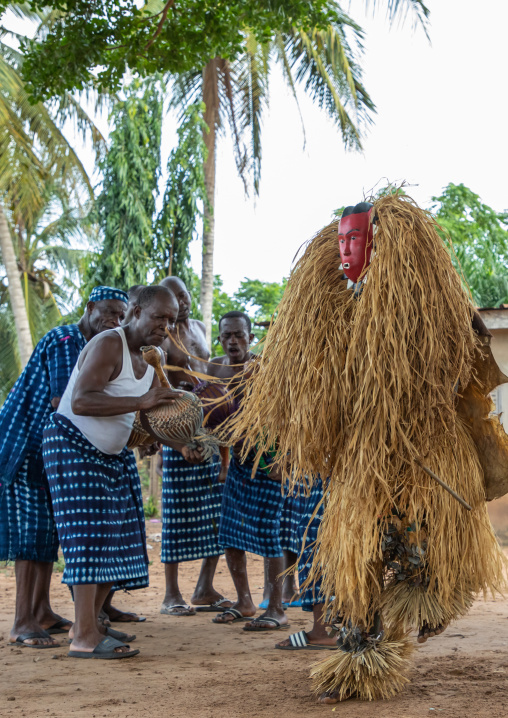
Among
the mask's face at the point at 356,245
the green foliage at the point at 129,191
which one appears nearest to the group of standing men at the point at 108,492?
the mask's face at the point at 356,245

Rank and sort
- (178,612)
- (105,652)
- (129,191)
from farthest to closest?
(129,191) < (178,612) < (105,652)

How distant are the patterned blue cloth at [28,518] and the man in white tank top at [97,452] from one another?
0.40 m

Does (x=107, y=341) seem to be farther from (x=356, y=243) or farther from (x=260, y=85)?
(x=260, y=85)

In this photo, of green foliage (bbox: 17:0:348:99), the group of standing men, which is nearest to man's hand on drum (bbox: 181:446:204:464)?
the group of standing men

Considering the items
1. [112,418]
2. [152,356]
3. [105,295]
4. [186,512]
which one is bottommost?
[186,512]

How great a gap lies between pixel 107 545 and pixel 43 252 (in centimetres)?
1704

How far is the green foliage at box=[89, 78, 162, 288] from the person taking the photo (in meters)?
11.0

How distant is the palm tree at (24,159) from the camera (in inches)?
444

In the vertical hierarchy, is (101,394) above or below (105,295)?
below

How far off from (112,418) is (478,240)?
13536 mm

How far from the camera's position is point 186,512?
5168 mm

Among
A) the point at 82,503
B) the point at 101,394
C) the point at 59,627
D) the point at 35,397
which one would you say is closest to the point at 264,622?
the point at 59,627

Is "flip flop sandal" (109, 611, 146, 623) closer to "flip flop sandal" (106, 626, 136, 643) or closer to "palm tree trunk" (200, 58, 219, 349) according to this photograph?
"flip flop sandal" (106, 626, 136, 643)

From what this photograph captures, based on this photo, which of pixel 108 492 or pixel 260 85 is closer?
pixel 108 492
